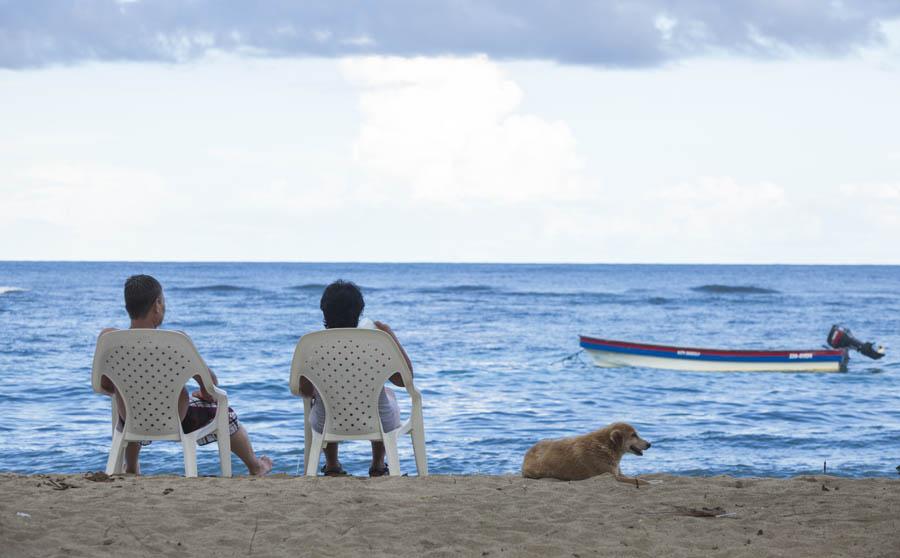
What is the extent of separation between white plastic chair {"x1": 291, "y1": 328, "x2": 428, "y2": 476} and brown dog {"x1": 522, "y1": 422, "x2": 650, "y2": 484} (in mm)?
970

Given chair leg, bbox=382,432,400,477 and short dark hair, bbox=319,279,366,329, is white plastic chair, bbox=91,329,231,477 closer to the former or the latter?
short dark hair, bbox=319,279,366,329

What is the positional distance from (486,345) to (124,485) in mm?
17389

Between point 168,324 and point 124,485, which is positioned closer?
point 124,485

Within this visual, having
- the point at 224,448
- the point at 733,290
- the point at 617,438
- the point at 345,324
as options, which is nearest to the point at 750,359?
the point at 617,438

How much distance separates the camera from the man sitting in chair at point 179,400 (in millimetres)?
5391

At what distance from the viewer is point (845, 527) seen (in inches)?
175

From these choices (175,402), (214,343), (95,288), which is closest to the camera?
(175,402)

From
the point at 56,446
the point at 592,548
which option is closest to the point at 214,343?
the point at 56,446

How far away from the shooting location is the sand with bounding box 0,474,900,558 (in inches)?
160

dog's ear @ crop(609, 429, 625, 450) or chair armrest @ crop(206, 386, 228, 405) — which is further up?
chair armrest @ crop(206, 386, 228, 405)

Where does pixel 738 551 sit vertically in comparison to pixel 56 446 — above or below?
above

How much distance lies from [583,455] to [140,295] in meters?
2.89

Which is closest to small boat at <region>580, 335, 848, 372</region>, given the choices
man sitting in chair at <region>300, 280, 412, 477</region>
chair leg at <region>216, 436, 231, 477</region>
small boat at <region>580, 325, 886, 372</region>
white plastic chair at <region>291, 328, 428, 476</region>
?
small boat at <region>580, 325, 886, 372</region>

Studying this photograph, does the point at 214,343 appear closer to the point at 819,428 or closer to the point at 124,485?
the point at 819,428
